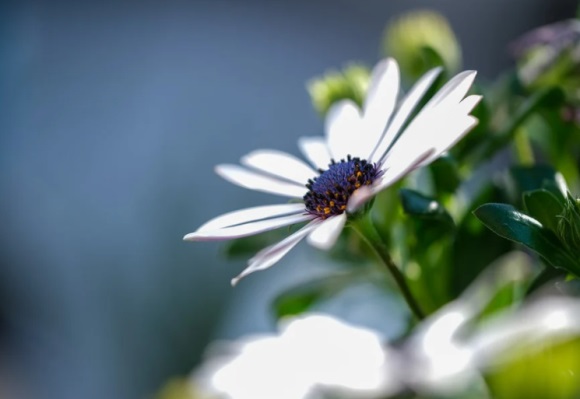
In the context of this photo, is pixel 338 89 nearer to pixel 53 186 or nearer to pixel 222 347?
pixel 222 347

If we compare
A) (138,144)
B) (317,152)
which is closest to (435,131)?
(317,152)

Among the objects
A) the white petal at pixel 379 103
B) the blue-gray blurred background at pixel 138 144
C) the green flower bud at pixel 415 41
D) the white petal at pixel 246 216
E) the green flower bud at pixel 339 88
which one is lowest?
the white petal at pixel 246 216

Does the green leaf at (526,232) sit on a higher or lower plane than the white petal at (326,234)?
lower

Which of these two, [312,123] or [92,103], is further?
[92,103]

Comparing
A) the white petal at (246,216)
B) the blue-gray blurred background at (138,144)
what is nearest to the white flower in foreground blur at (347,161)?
the white petal at (246,216)

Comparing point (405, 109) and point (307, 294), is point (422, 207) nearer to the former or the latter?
point (405, 109)

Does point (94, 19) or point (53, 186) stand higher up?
point (94, 19)

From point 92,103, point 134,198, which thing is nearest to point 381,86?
point 134,198

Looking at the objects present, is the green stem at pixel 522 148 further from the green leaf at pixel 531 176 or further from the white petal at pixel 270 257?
→ the white petal at pixel 270 257
